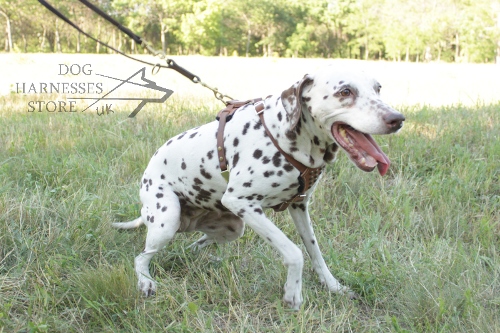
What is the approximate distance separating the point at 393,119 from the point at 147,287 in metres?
1.82

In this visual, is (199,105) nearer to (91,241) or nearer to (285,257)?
(91,241)

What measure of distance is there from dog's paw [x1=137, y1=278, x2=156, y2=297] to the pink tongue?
1570 mm

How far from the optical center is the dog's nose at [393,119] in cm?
246

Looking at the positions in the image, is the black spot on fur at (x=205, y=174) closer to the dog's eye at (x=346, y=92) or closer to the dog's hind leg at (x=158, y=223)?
the dog's hind leg at (x=158, y=223)

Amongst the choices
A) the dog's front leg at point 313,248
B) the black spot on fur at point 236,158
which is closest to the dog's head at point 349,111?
the black spot on fur at point 236,158

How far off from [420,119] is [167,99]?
3.96 meters

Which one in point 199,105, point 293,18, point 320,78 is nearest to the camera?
point 320,78

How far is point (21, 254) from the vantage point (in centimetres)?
335

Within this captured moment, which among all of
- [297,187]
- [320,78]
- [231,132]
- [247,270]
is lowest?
[247,270]

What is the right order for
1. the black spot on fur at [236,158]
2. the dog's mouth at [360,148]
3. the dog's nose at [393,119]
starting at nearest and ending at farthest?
the dog's nose at [393,119] < the dog's mouth at [360,148] < the black spot on fur at [236,158]

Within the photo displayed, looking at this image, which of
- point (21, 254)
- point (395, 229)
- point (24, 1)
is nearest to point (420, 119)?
point (395, 229)

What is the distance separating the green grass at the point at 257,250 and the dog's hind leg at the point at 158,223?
0.47ft

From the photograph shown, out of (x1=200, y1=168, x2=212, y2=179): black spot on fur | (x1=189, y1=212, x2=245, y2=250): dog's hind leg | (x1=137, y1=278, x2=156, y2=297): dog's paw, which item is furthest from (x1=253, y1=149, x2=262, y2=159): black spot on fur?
(x1=137, y1=278, x2=156, y2=297): dog's paw

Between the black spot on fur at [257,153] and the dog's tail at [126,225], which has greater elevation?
the black spot on fur at [257,153]
